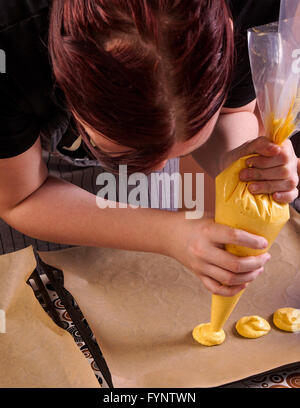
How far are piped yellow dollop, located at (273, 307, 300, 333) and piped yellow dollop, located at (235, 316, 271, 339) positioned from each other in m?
0.02

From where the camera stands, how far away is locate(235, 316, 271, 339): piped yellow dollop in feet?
2.76

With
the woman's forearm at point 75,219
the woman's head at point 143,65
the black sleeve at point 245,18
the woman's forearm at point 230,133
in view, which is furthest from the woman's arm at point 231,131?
the woman's head at point 143,65

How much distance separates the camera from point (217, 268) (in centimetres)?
70

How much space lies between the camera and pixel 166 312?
91cm

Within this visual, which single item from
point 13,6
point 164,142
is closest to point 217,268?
point 164,142

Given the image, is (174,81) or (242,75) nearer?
(174,81)

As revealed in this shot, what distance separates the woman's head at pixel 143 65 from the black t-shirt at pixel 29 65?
0.41 ft

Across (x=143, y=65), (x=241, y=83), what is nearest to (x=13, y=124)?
(x=143, y=65)

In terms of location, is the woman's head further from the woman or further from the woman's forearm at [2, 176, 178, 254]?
the woman's forearm at [2, 176, 178, 254]

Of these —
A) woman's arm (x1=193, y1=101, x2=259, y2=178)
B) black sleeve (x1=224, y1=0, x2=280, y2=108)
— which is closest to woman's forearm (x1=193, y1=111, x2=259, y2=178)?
woman's arm (x1=193, y1=101, x2=259, y2=178)

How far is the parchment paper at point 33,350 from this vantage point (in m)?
0.74

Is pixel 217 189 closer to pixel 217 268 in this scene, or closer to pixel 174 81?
pixel 217 268

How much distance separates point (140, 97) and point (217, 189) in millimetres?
253

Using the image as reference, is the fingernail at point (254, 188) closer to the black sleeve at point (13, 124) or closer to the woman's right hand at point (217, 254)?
the woman's right hand at point (217, 254)
